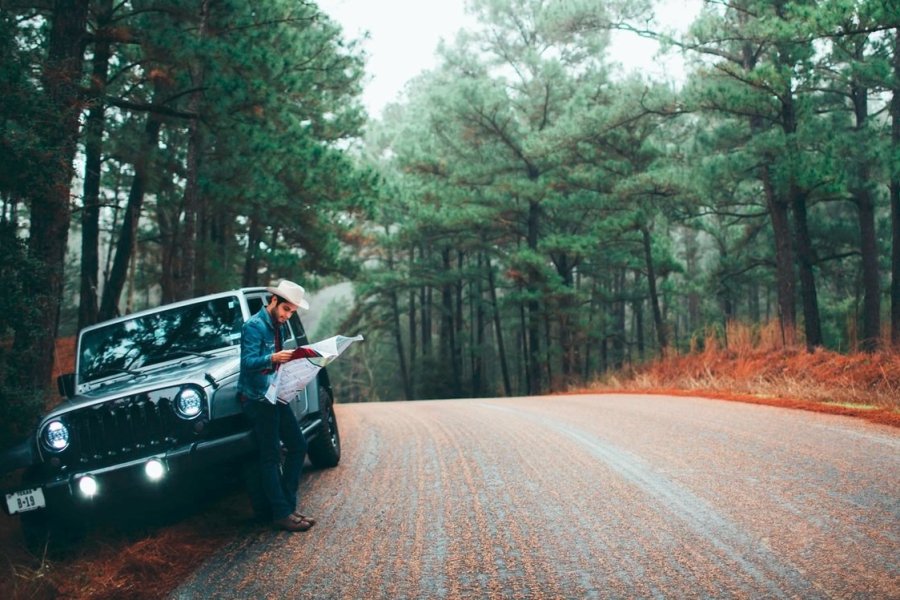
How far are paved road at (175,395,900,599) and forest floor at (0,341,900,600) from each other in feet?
1.13

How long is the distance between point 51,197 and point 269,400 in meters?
4.72

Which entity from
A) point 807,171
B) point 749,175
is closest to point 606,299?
point 749,175

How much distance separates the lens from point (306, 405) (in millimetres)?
6270

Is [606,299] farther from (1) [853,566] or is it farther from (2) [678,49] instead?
(1) [853,566]

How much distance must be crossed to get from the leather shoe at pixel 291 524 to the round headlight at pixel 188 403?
0.99 m

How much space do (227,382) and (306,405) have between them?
4.42ft

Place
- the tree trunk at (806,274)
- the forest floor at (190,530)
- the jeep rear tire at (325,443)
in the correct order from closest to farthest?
the forest floor at (190,530)
the jeep rear tire at (325,443)
the tree trunk at (806,274)

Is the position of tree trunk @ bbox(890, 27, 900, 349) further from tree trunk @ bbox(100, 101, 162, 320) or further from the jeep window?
tree trunk @ bbox(100, 101, 162, 320)

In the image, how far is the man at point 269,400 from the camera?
15.3ft

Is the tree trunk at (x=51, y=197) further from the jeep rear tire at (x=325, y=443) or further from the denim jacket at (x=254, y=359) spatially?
the denim jacket at (x=254, y=359)

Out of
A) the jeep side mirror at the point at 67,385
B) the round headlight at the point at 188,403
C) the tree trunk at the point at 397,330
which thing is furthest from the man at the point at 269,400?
the tree trunk at the point at 397,330

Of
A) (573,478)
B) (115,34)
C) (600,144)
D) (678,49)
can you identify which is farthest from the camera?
(600,144)

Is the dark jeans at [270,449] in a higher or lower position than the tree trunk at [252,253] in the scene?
lower

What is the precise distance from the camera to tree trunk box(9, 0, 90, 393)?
23.4ft
